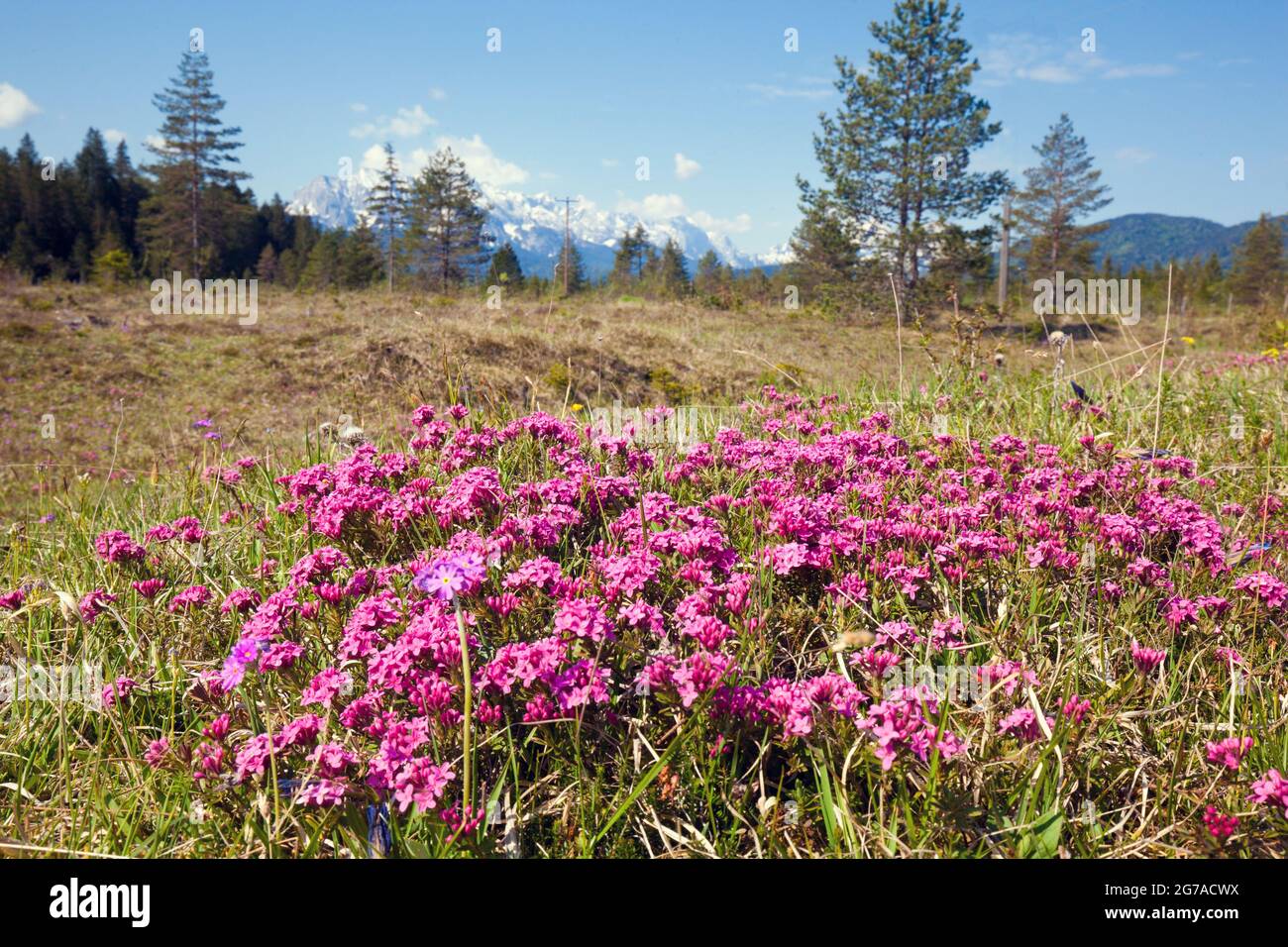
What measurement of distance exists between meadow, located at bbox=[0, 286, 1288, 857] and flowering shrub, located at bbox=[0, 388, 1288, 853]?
0.6 inches

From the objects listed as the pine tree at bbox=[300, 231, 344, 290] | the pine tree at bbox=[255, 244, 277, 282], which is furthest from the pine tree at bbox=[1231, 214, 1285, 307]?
the pine tree at bbox=[255, 244, 277, 282]

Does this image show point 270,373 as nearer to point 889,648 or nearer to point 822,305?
point 889,648

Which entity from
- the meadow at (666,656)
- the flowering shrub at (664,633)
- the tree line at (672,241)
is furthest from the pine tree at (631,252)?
the flowering shrub at (664,633)

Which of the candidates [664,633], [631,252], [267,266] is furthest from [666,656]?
[267,266]

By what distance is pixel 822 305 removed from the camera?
113 ft

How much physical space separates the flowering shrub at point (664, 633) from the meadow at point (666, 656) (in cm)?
1

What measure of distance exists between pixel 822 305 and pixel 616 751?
34.8 metres

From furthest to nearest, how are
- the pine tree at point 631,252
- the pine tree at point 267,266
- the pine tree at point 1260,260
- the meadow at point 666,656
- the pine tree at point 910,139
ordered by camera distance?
1. the pine tree at point 267,266
2. the pine tree at point 1260,260
3. the pine tree at point 631,252
4. the pine tree at point 910,139
5. the meadow at point 666,656

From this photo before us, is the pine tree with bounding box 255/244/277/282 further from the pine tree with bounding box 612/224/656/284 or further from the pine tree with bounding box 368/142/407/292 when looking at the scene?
the pine tree with bounding box 612/224/656/284

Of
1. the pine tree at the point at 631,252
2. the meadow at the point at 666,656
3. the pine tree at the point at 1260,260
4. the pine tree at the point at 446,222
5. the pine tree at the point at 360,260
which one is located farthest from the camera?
the pine tree at the point at 360,260

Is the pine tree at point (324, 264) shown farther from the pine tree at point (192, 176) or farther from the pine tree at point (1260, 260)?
the pine tree at point (1260, 260)

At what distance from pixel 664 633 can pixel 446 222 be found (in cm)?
6267

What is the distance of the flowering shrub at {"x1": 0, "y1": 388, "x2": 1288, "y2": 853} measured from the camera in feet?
5.72

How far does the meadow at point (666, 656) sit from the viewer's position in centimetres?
171
